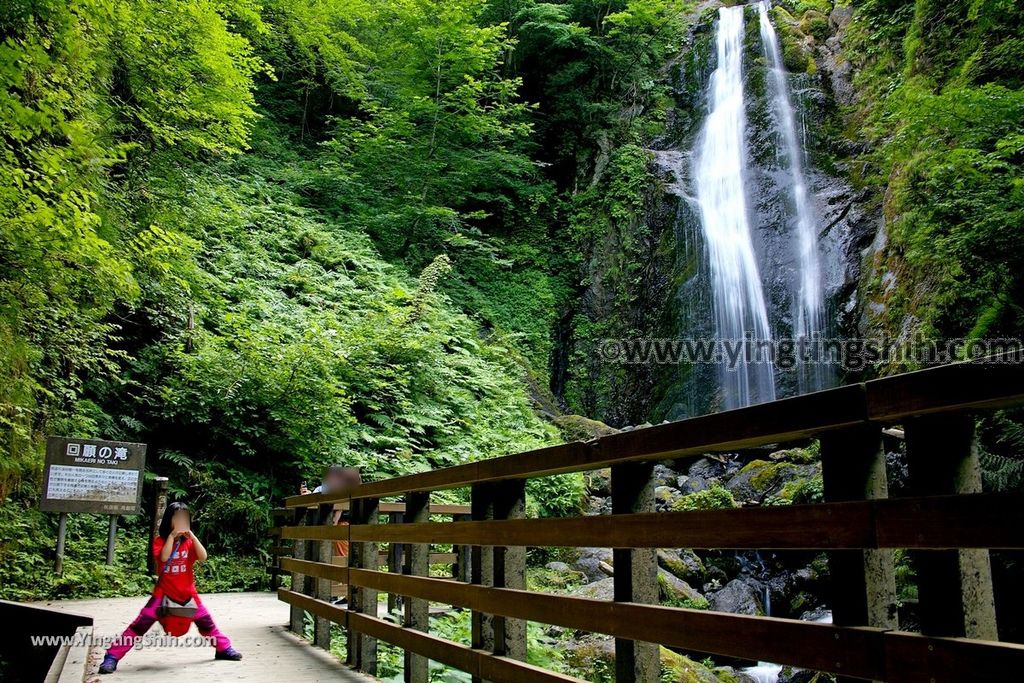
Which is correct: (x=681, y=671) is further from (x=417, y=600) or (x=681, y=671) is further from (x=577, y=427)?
(x=577, y=427)

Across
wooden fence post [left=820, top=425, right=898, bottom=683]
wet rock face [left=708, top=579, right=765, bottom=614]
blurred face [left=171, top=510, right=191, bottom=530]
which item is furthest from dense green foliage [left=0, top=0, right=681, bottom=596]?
wooden fence post [left=820, top=425, right=898, bottom=683]

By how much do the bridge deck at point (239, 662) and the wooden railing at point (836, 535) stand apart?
2284mm

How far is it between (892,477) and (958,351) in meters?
2.48

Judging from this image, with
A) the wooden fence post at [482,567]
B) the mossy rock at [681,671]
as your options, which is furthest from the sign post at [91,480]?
the wooden fence post at [482,567]

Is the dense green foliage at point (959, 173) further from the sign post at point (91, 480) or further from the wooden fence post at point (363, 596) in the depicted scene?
the sign post at point (91, 480)

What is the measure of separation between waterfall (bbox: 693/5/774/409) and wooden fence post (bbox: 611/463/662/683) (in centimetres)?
1632

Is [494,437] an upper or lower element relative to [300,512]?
upper

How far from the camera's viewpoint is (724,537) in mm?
2102

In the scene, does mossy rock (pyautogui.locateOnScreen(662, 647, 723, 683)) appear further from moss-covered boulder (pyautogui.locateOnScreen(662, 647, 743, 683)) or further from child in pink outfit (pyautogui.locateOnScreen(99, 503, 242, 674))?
child in pink outfit (pyautogui.locateOnScreen(99, 503, 242, 674))

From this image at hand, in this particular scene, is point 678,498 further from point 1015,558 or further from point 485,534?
point 485,534

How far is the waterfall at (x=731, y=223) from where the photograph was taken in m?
19.0

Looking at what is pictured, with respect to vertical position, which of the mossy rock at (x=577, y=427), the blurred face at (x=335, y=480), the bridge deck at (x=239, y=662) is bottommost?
the bridge deck at (x=239, y=662)

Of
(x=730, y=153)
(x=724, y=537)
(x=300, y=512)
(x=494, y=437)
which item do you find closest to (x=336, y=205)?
(x=494, y=437)

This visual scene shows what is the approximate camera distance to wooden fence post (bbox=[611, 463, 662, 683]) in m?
2.48
